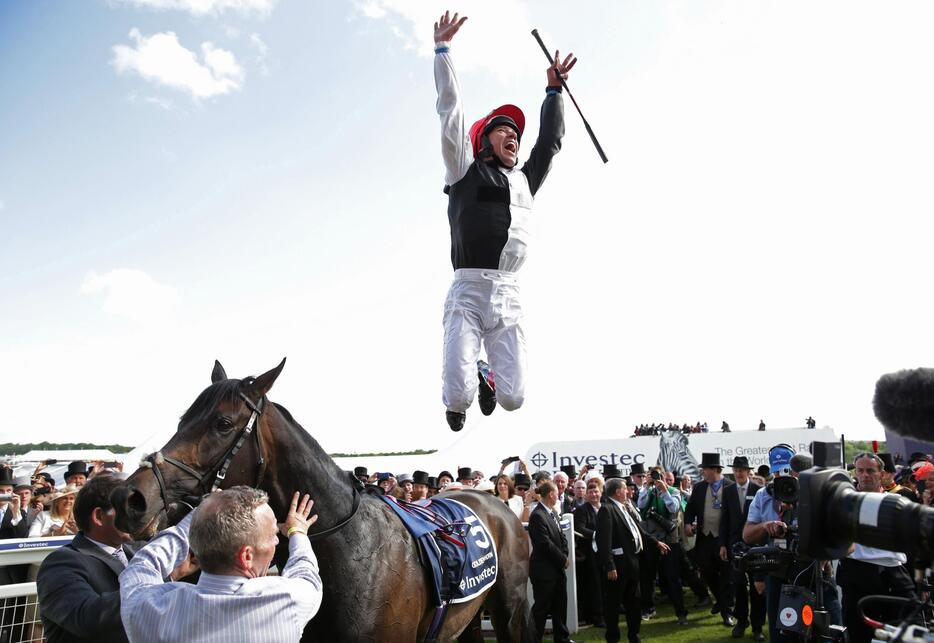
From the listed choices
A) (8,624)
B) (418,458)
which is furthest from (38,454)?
(8,624)

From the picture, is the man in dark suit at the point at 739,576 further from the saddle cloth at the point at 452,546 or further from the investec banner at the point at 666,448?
the investec banner at the point at 666,448

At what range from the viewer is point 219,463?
12.5ft

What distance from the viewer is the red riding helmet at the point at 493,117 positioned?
5328 millimetres

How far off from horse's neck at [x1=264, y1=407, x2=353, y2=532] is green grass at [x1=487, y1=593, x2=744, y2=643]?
21.3ft

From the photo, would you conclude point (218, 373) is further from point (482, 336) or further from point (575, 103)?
point (575, 103)

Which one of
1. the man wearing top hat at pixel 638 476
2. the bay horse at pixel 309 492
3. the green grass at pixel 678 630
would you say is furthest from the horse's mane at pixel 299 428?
the man wearing top hat at pixel 638 476

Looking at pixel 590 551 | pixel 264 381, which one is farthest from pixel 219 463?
pixel 590 551

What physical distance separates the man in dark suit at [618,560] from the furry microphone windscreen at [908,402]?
793cm

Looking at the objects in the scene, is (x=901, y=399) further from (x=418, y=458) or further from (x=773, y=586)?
(x=418, y=458)

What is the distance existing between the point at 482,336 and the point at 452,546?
150cm

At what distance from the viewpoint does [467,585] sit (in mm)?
4957

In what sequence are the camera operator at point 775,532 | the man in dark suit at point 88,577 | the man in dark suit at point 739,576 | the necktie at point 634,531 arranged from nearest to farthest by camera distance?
the man in dark suit at point 88,577, the camera operator at point 775,532, the man in dark suit at point 739,576, the necktie at point 634,531

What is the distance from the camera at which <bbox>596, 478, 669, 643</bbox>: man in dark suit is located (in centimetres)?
892

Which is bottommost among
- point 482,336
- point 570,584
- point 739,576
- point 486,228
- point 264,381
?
point 570,584
